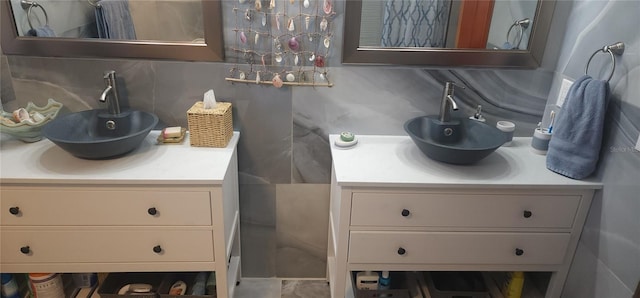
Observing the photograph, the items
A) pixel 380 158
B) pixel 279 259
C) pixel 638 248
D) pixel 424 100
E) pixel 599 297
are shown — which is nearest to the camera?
pixel 638 248

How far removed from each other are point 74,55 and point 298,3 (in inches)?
35.6

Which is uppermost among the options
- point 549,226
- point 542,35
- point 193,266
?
point 542,35

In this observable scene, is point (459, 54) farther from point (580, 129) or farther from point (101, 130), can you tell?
point (101, 130)

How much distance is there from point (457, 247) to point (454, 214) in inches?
5.6

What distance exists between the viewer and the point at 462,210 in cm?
143

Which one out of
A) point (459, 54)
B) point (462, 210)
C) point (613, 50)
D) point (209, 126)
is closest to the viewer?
point (613, 50)

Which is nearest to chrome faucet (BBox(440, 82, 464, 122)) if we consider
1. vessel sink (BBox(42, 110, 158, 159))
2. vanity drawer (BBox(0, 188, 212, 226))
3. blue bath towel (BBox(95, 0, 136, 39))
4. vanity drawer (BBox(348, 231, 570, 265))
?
vanity drawer (BBox(348, 231, 570, 265))

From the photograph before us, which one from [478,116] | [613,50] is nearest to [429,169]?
[478,116]

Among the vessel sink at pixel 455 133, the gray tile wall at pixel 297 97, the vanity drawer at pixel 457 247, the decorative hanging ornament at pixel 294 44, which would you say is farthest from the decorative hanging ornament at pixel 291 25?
the vanity drawer at pixel 457 247

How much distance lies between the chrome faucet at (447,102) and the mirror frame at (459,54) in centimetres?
14

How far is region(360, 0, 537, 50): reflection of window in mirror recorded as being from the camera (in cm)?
165

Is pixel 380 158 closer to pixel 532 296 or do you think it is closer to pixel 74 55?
pixel 532 296

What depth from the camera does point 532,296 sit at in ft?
5.74

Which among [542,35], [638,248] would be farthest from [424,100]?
[638,248]
